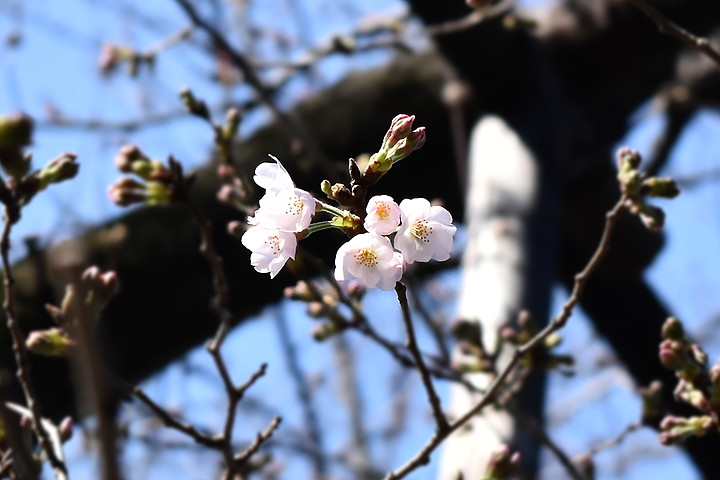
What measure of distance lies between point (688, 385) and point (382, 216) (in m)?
0.41

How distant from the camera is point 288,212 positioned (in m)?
0.57

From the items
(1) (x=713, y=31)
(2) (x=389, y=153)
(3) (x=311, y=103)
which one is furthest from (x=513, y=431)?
(1) (x=713, y=31)

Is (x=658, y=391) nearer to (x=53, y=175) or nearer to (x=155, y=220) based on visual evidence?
(x=53, y=175)

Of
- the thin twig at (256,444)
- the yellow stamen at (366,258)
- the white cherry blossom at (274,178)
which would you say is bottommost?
the thin twig at (256,444)

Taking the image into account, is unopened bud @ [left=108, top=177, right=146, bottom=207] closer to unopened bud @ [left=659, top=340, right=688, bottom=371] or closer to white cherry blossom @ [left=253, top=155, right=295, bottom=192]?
white cherry blossom @ [left=253, top=155, right=295, bottom=192]

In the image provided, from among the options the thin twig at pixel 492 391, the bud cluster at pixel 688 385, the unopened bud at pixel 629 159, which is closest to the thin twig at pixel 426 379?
the thin twig at pixel 492 391

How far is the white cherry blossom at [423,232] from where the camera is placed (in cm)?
55

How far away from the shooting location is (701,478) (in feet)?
7.20

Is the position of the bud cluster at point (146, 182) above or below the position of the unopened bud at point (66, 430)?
above

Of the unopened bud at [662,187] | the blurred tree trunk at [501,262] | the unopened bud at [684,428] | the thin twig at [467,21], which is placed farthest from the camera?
the thin twig at [467,21]

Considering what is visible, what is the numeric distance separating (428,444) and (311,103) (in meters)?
1.76

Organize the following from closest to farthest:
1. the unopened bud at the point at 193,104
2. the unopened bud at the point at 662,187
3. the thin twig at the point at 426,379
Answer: the thin twig at the point at 426,379
the unopened bud at the point at 662,187
the unopened bud at the point at 193,104

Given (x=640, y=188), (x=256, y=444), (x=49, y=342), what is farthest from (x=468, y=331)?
(x=49, y=342)

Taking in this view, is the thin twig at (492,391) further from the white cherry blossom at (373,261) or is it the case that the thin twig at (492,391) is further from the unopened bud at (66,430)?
the unopened bud at (66,430)
